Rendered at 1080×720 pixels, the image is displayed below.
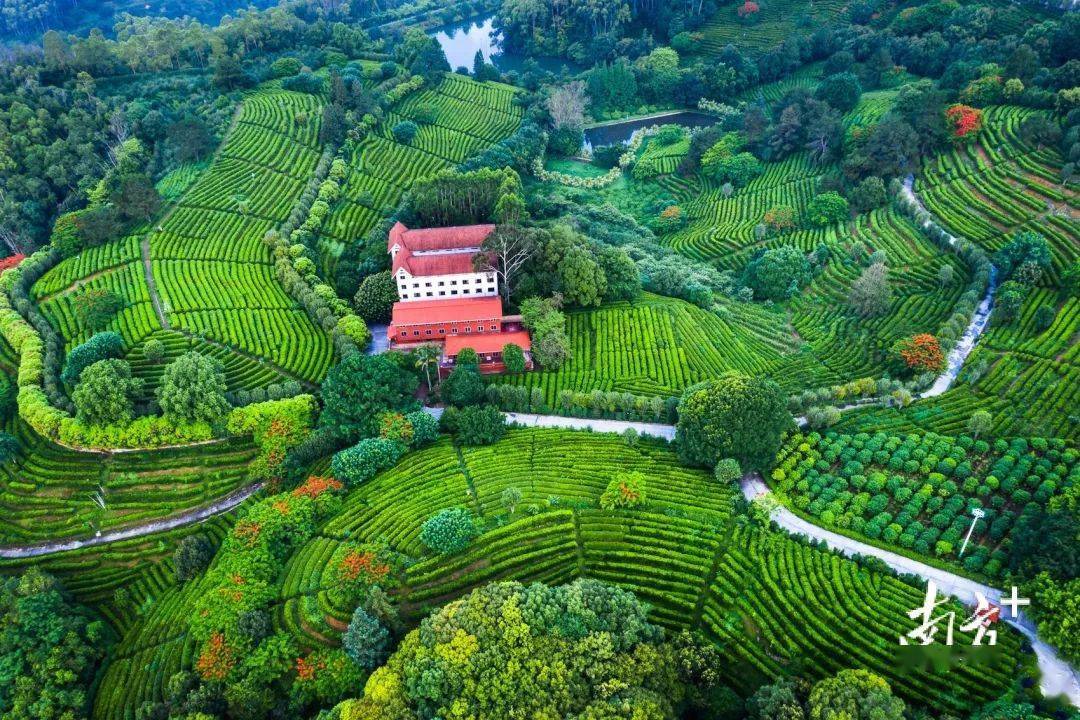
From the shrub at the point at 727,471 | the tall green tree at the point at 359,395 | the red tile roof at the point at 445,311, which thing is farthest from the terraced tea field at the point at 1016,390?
the tall green tree at the point at 359,395

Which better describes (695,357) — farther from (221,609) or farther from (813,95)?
(813,95)

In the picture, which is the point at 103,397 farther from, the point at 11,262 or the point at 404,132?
the point at 404,132

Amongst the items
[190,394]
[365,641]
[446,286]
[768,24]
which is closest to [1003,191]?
[446,286]

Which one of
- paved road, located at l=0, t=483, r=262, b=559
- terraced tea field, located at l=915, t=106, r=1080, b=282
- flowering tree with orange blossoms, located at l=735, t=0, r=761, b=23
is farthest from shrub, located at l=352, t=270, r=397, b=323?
flowering tree with orange blossoms, located at l=735, t=0, r=761, b=23

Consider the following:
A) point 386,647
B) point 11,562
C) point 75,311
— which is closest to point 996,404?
point 386,647

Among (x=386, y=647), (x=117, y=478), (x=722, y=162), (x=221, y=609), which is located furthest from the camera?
(x=722, y=162)

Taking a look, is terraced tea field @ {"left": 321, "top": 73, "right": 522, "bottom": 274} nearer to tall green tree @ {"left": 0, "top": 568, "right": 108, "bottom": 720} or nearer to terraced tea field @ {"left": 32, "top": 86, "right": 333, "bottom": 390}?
terraced tea field @ {"left": 32, "top": 86, "right": 333, "bottom": 390}
